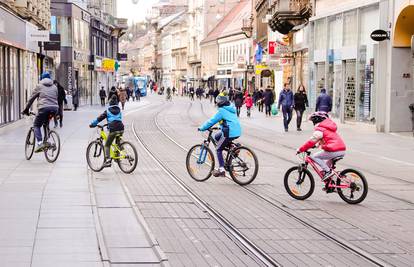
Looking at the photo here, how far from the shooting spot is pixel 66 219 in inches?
409

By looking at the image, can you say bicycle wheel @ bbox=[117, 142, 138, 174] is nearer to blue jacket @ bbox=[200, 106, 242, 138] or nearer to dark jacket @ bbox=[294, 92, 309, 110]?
blue jacket @ bbox=[200, 106, 242, 138]

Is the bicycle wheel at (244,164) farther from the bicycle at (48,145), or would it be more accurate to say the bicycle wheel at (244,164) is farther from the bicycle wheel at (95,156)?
the bicycle at (48,145)

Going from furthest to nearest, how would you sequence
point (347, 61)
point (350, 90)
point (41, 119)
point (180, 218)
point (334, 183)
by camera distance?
point (347, 61) < point (350, 90) < point (41, 119) < point (334, 183) < point (180, 218)

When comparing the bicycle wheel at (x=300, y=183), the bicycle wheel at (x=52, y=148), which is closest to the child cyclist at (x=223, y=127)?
the bicycle wheel at (x=300, y=183)

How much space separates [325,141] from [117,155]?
5168 mm

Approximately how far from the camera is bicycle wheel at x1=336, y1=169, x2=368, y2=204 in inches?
490

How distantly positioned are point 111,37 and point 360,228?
8314 cm

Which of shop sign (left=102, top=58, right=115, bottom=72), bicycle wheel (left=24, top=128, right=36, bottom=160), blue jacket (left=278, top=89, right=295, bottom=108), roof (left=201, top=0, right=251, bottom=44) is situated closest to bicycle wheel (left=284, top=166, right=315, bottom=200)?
bicycle wheel (left=24, top=128, right=36, bottom=160)

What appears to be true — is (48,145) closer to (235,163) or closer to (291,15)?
(235,163)

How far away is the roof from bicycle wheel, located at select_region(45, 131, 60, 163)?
79814mm

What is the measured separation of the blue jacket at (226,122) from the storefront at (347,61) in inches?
692

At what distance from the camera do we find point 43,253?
27.3ft

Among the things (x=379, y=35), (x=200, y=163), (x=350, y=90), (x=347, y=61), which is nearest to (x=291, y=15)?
(x=347, y=61)

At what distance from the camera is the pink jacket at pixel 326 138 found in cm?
1257
